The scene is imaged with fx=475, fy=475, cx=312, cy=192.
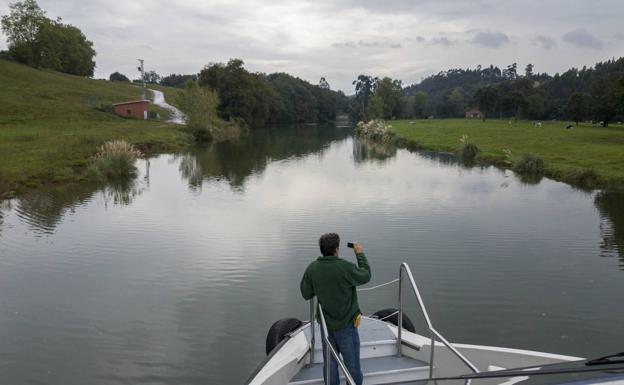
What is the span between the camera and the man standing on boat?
230 inches

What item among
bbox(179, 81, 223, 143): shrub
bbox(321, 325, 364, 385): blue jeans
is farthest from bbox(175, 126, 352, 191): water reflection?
bbox(321, 325, 364, 385): blue jeans

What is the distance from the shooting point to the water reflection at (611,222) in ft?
51.5

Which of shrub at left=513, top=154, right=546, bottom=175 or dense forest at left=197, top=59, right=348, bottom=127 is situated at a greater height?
dense forest at left=197, top=59, right=348, bottom=127

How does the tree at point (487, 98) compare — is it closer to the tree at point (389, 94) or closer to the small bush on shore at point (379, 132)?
the tree at point (389, 94)

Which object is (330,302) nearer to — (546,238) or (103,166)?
(546,238)

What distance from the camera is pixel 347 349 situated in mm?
6141

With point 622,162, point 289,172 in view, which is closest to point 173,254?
point 289,172

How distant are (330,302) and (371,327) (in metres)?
2.62

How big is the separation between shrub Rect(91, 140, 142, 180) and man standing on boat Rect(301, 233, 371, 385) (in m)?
25.1

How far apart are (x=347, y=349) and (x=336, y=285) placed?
3.01 ft

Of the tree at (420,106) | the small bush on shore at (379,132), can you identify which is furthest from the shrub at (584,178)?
the tree at (420,106)

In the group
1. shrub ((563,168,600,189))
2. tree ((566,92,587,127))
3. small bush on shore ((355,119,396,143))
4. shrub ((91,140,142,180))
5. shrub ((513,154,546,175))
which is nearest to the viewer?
shrub ((563,168,600,189))

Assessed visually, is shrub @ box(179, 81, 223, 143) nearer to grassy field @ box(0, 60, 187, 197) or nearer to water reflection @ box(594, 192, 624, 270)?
grassy field @ box(0, 60, 187, 197)

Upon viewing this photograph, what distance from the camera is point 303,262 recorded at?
562 inches
